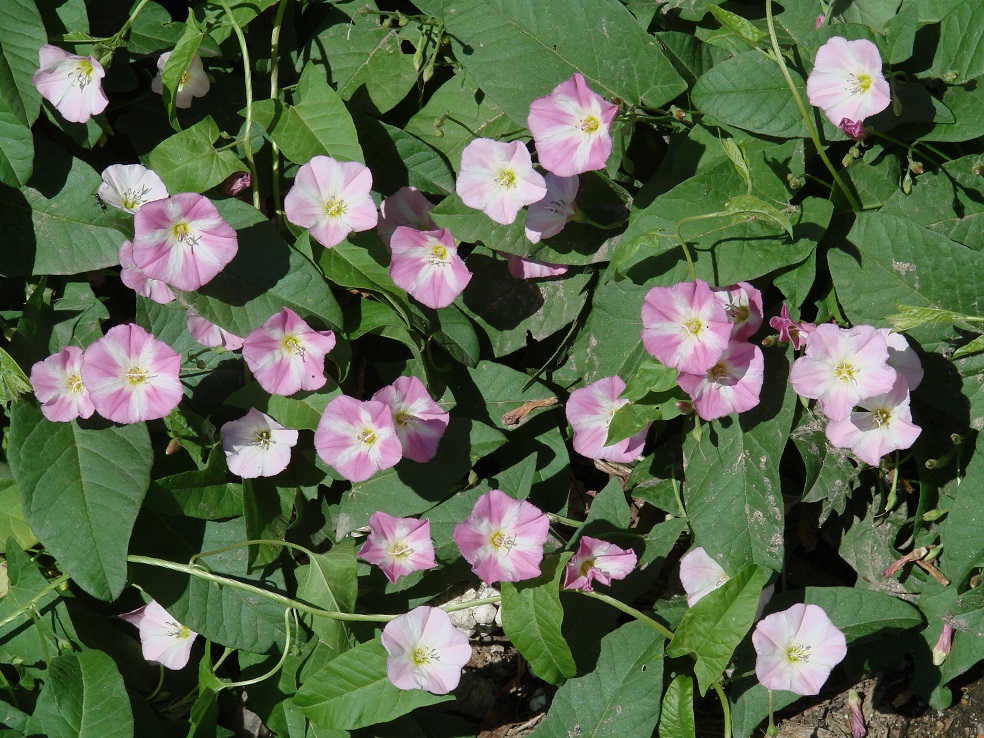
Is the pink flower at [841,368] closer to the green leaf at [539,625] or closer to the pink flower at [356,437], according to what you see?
the green leaf at [539,625]

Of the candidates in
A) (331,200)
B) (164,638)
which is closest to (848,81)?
(331,200)

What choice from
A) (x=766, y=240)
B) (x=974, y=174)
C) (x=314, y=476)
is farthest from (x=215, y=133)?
(x=974, y=174)

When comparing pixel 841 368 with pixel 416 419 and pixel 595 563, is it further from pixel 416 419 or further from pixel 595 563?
pixel 416 419

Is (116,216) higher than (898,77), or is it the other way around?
(898,77)

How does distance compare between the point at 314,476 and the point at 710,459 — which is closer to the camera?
the point at 710,459

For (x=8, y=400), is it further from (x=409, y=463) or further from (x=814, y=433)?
(x=814, y=433)

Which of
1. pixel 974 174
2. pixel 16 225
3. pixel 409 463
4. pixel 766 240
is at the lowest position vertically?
pixel 409 463

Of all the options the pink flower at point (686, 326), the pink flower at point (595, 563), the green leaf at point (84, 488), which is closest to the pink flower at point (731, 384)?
the pink flower at point (686, 326)
